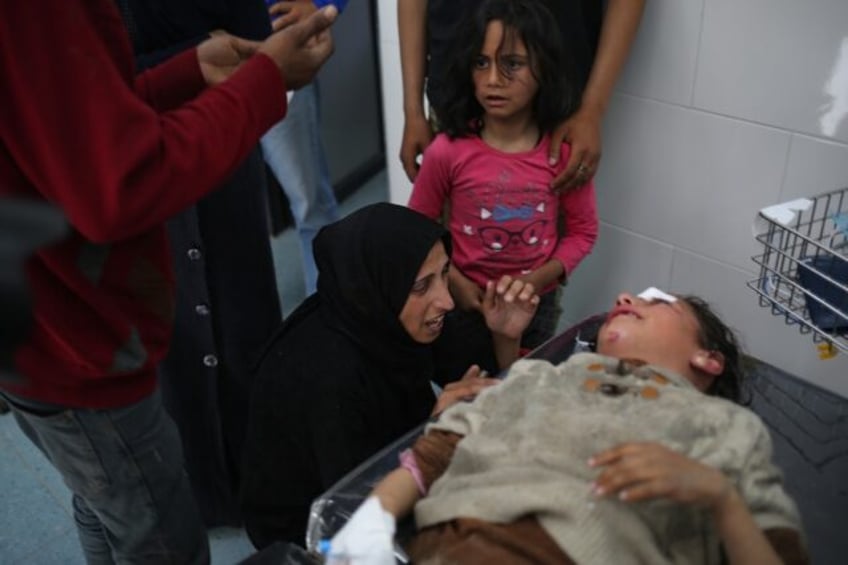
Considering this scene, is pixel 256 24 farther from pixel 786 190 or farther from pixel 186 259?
pixel 786 190

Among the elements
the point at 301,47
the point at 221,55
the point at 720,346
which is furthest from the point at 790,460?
the point at 221,55

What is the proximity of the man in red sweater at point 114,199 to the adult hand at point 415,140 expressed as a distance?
57 centimetres

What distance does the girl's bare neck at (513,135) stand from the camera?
5.35ft

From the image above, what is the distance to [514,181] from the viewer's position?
1.60 metres

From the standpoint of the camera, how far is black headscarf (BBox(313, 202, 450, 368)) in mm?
1293

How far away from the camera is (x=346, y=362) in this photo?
1287 millimetres

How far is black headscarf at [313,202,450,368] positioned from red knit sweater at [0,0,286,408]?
335 mm

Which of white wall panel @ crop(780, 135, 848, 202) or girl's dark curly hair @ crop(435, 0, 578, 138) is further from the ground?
girl's dark curly hair @ crop(435, 0, 578, 138)

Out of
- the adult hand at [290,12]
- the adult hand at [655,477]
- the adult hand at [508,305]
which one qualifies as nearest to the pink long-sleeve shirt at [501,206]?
the adult hand at [508,305]

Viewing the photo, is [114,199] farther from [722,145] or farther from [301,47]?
[722,145]

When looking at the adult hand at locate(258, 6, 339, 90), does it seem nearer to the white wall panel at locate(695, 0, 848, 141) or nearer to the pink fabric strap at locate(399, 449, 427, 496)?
the pink fabric strap at locate(399, 449, 427, 496)

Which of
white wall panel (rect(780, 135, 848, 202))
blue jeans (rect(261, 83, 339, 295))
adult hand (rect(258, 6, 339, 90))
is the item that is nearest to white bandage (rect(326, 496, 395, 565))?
adult hand (rect(258, 6, 339, 90))

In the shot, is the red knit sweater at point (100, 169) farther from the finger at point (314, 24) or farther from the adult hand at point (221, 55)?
the adult hand at point (221, 55)

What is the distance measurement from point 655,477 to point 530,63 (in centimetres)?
96
